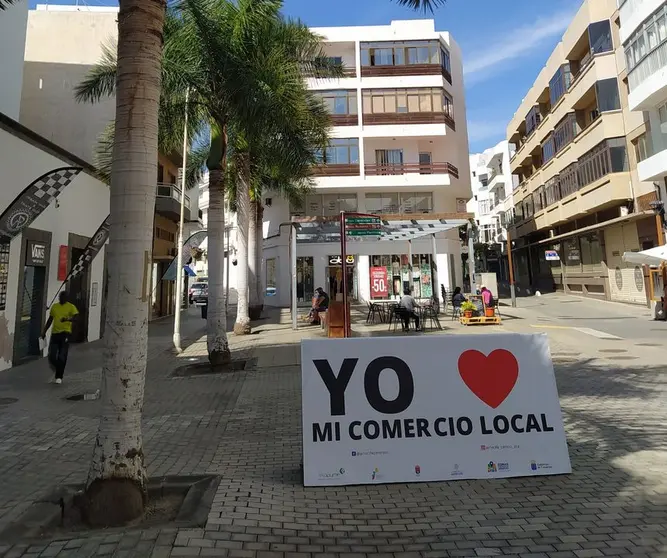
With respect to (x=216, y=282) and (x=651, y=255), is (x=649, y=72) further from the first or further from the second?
(x=216, y=282)

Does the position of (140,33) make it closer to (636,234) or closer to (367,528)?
(367,528)

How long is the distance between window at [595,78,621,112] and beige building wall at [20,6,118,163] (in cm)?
2437

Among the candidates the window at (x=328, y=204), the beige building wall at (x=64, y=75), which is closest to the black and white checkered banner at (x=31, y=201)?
the beige building wall at (x=64, y=75)

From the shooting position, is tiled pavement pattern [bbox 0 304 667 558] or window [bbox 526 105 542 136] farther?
window [bbox 526 105 542 136]

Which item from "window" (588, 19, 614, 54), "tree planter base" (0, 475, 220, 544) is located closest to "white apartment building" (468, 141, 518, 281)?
"window" (588, 19, 614, 54)

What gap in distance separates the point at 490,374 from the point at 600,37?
28.3m

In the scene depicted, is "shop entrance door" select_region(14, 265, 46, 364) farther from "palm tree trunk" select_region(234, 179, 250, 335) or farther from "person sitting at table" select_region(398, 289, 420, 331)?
"person sitting at table" select_region(398, 289, 420, 331)

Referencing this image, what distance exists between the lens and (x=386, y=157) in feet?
104

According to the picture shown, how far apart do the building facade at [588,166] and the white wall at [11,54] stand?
2639 cm

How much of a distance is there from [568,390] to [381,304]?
11.7 metres

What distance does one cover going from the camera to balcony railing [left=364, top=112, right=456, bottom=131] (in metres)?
29.9

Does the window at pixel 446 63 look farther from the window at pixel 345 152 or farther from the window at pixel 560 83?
the window at pixel 345 152

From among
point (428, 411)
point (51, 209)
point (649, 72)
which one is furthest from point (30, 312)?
point (649, 72)

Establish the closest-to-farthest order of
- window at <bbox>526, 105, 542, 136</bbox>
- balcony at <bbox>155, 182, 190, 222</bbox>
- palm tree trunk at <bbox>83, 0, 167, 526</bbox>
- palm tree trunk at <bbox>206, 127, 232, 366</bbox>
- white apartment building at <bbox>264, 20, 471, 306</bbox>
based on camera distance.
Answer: palm tree trunk at <bbox>83, 0, 167, 526</bbox> < palm tree trunk at <bbox>206, 127, 232, 366</bbox> < balcony at <bbox>155, 182, 190, 222</bbox> < white apartment building at <bbox>264, 20, 471, 306</bbox> < window at <bbox>526, 105, 542, 136</bbox>
